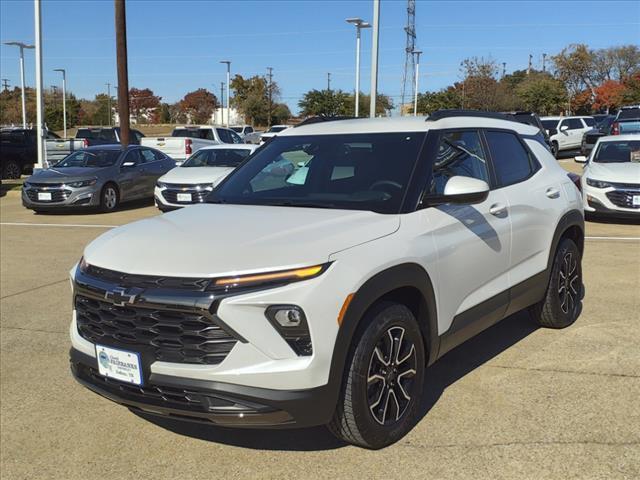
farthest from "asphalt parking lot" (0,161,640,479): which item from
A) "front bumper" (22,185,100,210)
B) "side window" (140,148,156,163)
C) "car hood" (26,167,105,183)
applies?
"side window" (140,148,156,163)

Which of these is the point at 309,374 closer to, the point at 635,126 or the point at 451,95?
the point at 635,126

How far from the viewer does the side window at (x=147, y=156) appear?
15725 mm

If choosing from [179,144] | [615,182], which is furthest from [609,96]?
[615,182]

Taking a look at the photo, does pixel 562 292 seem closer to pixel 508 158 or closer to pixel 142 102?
pixel 508 158

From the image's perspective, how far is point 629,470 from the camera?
3.16m

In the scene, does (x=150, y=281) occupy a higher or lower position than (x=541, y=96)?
lower

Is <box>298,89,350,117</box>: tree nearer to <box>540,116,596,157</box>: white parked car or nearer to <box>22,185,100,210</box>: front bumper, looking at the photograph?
<box>540,116,596,157</box>: white parked car

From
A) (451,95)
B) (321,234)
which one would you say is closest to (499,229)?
(321,234)

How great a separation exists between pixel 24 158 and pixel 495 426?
23.1 meters

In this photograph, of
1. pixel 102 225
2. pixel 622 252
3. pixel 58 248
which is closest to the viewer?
pixel 622 252

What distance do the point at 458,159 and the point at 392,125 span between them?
488 mm

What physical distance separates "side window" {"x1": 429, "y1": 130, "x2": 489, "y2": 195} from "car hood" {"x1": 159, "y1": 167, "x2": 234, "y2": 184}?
29.2ft

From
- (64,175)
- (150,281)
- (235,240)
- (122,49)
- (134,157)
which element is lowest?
(64,175)

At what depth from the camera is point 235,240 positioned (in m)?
3.16
